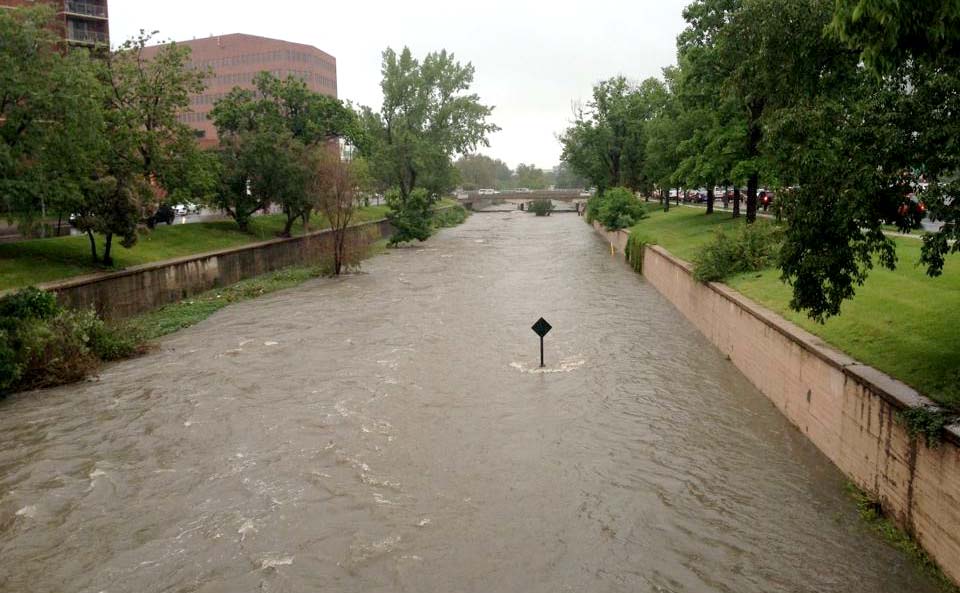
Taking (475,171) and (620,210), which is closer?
(620,210)

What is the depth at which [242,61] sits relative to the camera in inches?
4646

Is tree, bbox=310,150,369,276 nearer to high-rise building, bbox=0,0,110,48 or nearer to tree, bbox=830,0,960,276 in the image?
tree, bbox=830,0,960,276

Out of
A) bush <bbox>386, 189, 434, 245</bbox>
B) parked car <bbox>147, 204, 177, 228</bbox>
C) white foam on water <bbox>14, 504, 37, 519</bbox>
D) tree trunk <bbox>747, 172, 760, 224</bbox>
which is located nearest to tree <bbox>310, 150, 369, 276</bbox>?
parked car <bbox>147, 204, 177, 228</bbox>

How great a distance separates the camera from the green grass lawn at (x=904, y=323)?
981cm

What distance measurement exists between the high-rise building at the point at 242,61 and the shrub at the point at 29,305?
101m

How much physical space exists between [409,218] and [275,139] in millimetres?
14283

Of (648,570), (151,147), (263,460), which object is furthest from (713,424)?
(151,147)

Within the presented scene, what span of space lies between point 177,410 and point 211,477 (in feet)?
12.7

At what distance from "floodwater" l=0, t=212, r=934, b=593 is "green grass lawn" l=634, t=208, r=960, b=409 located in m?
1.76

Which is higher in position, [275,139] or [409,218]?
[275,139]

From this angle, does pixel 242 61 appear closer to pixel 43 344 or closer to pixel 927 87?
pixel 43 344

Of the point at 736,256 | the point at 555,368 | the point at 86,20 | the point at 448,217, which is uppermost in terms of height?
the point at 86,20

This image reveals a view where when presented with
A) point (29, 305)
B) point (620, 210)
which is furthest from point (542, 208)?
point (29, 305)

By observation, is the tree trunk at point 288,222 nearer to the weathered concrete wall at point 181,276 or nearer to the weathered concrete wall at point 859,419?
the weathered concrete wall at point 181,276
